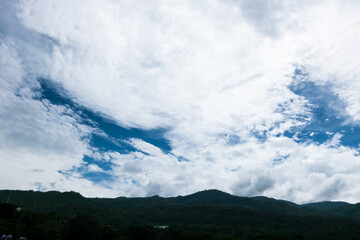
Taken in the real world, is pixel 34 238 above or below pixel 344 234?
below

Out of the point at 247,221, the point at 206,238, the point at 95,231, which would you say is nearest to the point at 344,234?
the point at 247,221

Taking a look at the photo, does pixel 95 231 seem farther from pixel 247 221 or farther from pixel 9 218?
pixel 247 221

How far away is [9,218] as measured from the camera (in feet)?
318

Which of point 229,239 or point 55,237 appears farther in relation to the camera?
point 229,239

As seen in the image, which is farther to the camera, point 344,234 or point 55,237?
point 344,234

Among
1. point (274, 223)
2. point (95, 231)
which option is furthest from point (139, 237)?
point (274, 223)

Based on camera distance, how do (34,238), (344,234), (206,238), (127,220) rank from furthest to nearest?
(127,220), (344,234), (206,238), (34,238)

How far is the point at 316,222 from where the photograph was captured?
190 m

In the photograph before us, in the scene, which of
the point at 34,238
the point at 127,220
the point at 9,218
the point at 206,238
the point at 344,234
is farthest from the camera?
the point at 127,220

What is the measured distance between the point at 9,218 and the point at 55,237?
31894 mm

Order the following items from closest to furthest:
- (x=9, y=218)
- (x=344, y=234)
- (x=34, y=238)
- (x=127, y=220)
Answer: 1. (x=34, y=238)
2. (x=9, y=218)
3. (x=344, y=234)
4. (x=127, y=220)

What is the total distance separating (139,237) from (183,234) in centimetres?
2748

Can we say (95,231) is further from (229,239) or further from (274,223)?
(274,223)

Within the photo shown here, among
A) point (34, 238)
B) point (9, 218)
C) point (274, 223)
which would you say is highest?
point (274, 223)
